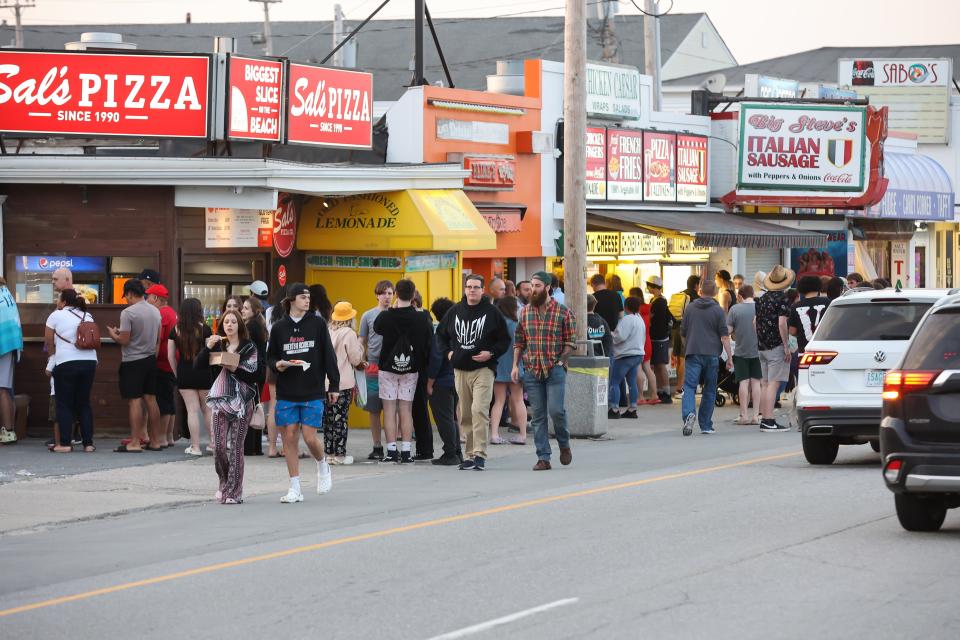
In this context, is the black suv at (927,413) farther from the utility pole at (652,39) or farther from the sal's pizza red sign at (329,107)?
the utility pole at (652,39)

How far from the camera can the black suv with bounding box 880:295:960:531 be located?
9.98 meters

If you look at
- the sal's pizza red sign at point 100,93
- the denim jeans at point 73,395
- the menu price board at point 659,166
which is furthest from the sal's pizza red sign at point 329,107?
the menu price board at point 659,166

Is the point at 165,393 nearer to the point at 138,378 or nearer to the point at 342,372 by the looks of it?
the point at 138,378

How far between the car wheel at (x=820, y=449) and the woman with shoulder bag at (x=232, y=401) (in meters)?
5.52

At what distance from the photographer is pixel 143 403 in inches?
659

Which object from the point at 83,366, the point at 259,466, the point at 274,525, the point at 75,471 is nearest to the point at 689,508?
the point at 274,525

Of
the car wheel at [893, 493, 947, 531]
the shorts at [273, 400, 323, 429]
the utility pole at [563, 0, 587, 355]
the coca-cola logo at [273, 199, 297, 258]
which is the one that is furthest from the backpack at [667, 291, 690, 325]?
the car wheel at [893, 493, 947, 531]

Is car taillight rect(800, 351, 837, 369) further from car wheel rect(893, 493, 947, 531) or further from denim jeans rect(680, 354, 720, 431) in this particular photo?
denim jeans rect(680, 354, 720, 431)

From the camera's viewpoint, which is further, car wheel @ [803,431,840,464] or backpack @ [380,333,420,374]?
backpack @ [380,333,420,374]

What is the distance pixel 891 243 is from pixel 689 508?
1141 inches

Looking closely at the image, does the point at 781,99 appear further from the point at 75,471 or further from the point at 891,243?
the point at 75,471

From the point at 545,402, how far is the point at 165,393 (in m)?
4.42

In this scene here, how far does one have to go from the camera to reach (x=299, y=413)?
513 inches

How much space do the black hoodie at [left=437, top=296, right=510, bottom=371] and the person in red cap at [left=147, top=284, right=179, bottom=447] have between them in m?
3.39
